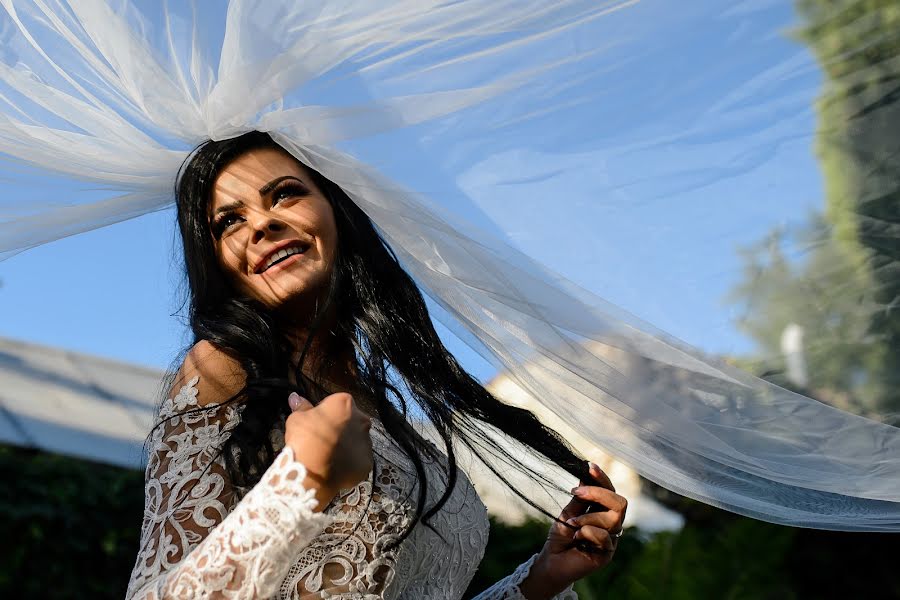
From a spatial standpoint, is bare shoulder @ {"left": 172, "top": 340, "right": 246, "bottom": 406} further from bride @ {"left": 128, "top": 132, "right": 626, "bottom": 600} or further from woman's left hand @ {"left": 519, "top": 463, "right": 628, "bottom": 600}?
woman's left hand @ {"left": 519, "top": 463, "right": 628, "bottom": 600}

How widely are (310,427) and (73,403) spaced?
7.19 m

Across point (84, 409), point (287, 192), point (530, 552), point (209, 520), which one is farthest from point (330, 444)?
point (84, 409)

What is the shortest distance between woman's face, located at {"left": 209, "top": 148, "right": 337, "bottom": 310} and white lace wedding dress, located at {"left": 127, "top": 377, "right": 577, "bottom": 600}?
0.31 meters

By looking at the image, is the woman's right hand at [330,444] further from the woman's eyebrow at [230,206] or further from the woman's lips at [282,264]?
the woman's eyebrow at [230,206]

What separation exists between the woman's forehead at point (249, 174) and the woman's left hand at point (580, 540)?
0.94m

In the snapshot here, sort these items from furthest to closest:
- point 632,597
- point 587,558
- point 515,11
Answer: point 632,597, point 587,558, point 515,11

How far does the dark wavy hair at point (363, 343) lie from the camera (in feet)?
6.96

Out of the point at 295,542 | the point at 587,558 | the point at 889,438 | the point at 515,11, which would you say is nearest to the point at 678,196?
the point at 515,11

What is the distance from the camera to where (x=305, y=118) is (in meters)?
2.06

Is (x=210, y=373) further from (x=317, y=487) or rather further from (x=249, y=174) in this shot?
(x=317, y=487)

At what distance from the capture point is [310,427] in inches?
63.0

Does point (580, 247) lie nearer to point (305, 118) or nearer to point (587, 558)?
point (305, 118)

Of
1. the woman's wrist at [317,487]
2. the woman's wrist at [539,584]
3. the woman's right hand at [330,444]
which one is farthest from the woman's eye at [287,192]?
the woman's wrist at [539,584]

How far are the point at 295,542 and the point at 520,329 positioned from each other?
0.73m
